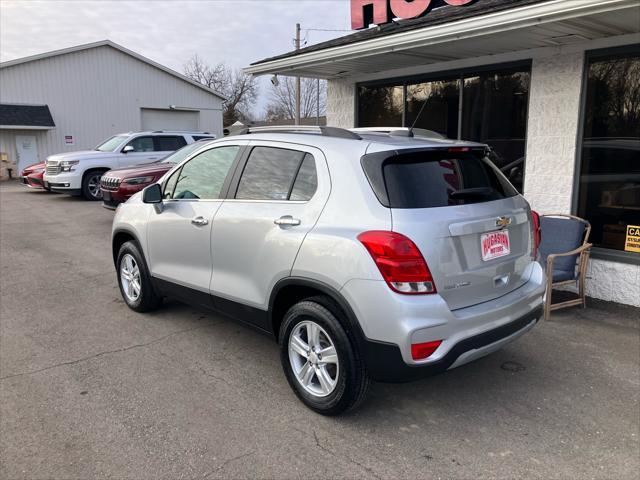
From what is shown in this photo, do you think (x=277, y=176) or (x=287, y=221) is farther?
(x=277, y=176)

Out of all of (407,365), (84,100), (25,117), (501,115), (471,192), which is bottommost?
(407,365)

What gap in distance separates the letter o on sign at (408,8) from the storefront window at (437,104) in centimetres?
117

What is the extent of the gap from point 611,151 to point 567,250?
Result: 4.23 ft

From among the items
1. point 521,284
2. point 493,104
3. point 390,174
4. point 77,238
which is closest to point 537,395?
point 521,284

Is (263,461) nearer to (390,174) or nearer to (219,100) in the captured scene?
(390,174)

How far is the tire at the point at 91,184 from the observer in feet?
46.5

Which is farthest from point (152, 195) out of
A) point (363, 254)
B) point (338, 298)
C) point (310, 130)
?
point (363, 254)

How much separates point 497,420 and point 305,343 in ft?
4.40

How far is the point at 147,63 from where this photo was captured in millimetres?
25703

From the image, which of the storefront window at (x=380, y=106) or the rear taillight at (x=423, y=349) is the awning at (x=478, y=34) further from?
the rear taillight at (x=423, y=349)

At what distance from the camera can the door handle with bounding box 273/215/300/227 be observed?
3.36 m

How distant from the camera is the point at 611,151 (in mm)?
5832

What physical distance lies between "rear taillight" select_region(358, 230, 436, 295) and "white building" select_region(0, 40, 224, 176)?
23.1m

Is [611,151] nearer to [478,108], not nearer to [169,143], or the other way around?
[478,108]
